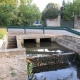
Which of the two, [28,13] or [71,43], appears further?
[28,13]

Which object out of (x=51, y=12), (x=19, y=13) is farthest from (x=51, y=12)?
(x=19, y=13)

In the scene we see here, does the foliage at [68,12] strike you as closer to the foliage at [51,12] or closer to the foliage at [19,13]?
the foliage at [51,12]

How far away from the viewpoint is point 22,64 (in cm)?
490

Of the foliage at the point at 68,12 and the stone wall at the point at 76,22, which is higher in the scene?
the foliage at the point at 68,12

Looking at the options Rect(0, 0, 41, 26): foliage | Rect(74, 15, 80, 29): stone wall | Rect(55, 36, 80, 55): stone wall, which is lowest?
Rect(55, 36, 80, 55): stone wall

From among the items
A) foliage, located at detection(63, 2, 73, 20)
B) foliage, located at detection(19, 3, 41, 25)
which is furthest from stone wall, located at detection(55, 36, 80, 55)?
foliage, located at detection(63, 2, 73, 20)

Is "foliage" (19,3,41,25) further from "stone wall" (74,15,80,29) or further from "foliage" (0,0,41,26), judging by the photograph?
"stone wall" (74,15,80,29)

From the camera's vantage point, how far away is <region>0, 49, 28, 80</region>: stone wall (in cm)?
472

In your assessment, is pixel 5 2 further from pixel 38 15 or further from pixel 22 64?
pixel 22 64

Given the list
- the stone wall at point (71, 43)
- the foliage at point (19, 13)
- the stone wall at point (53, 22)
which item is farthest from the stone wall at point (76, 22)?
the stone wall at point (71, 43)

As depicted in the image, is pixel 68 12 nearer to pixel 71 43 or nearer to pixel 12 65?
pixel 71 43

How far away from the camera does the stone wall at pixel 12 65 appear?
15.5ft

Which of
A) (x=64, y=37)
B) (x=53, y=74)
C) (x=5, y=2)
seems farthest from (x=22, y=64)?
(x=5, y=2)

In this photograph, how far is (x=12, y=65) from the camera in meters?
4.80
